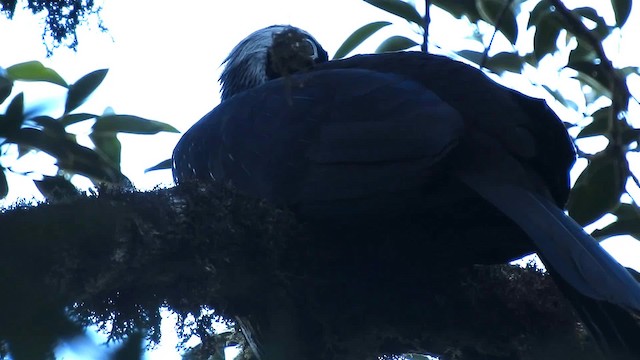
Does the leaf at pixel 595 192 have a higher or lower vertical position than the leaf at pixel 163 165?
lower

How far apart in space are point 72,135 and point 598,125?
1454 mm

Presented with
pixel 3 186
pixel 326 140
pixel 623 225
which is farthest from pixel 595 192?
pixel 3 186

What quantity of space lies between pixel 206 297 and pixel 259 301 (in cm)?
17

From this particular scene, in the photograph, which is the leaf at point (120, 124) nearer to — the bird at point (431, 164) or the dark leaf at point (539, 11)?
the bird at point (431, 164)

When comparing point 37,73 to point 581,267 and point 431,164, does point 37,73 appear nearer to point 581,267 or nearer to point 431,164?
point 431,164

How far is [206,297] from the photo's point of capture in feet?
6.93

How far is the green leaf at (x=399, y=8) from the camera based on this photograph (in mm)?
2660

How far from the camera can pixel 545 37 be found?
8.40ft

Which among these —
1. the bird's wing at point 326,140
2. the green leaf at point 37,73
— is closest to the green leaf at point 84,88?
the green leaf at point 37,73

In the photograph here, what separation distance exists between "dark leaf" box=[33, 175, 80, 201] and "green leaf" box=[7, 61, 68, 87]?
0.96 feet

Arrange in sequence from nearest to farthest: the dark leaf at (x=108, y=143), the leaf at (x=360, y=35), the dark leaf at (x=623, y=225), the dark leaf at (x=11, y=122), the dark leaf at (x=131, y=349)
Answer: the dark leaf at (x=131, y=349)
the dark leaf at (x=11, y=122)
the dark leaf at (x=623, y=225)
the dark leaf at (x=108, y=143)
the leaf at (x=360, y=35)

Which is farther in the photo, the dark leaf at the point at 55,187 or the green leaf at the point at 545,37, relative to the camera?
the green leaf at the point at 545,37

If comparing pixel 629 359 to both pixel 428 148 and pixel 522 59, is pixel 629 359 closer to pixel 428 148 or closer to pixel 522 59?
Result: pixel 428 148

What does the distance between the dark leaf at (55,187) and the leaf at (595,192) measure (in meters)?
1.28
